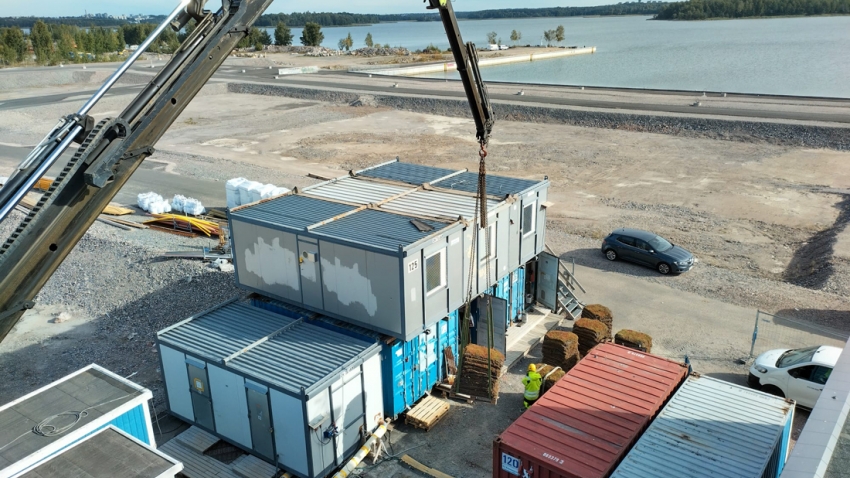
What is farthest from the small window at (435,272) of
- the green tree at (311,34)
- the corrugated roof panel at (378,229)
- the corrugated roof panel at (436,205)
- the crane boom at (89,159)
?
the green tree at (311,34)

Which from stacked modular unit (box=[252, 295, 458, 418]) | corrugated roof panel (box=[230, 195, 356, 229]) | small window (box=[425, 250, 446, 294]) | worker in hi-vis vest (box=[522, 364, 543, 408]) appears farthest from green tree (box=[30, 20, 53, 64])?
worker in hi-vis vest (box=[522, 364, 543, 408])

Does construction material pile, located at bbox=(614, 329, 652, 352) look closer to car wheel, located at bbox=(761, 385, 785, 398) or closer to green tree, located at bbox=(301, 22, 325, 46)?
car wheel, located at bbox=(761, 385, 785, 398)

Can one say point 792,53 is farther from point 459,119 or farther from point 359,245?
point 359,245

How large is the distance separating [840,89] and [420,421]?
281 ft

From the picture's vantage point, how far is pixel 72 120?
26.7 feet

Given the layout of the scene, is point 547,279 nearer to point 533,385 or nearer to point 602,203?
point 533,385

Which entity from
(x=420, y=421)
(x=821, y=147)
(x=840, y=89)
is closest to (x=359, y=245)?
(x=420, y=421)

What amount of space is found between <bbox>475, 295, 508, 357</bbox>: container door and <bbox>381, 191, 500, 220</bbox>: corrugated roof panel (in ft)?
8.20

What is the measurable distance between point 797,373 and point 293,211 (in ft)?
45.3

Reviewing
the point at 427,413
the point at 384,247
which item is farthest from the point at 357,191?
the point at 427,413

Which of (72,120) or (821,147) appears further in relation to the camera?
(821,147)

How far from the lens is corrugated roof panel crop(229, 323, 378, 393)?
1358 centimetres

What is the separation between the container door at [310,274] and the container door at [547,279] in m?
8.35

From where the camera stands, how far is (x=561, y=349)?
57.9 ft
